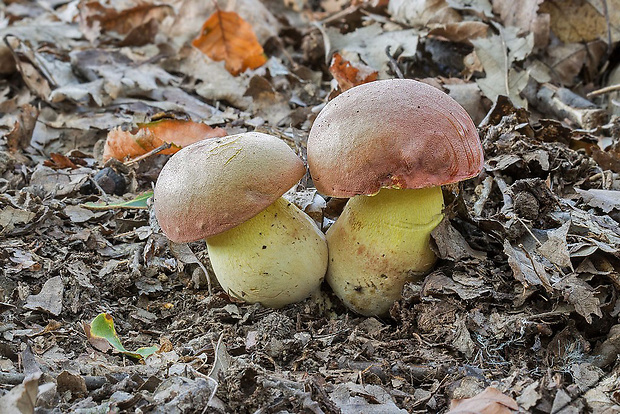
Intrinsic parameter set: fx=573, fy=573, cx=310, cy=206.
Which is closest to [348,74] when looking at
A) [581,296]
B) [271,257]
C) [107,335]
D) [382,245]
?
[382,245]

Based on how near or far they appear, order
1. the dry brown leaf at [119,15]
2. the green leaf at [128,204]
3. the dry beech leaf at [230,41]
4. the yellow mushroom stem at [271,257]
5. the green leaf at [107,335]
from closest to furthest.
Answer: the green leaf at [107,335], the yellow mushroom stem at [271,257], the green leaf at [128,204], the dry beech leaf at [230,41], the dry brown leaf at [119,15]

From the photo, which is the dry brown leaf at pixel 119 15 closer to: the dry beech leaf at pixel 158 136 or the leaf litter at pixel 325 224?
the leaf litter at pixel 325 224

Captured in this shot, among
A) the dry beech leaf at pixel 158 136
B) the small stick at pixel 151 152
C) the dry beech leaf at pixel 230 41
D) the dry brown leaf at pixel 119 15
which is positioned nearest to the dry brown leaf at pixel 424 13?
the dry beech leaf at pixel 230 41

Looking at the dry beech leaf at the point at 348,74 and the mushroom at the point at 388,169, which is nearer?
the mushroom at the point at 388,169

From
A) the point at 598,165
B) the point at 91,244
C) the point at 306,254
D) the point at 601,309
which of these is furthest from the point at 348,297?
the point at 598,165

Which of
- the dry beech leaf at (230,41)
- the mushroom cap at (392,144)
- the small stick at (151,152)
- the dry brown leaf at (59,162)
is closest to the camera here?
the mushroom cap at (392,144)

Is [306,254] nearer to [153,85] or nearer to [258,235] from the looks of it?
[258,235]

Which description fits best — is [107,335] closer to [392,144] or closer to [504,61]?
[392,144]

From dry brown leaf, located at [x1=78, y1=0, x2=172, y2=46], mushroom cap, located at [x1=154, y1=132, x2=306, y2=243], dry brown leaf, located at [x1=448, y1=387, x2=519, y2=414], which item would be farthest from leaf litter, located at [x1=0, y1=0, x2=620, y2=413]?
dry brown leaf, located at [x1=78, y1=0, x2=172, y2=46]
